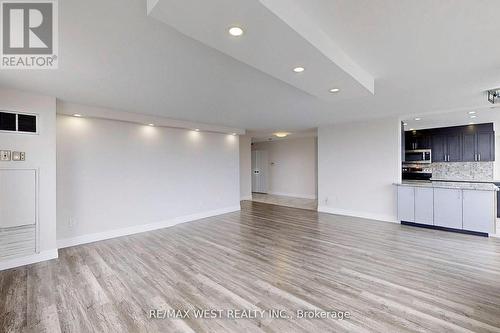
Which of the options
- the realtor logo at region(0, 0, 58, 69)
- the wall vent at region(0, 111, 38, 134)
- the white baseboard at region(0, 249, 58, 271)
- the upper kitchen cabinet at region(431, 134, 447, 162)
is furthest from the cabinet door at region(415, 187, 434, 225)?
the wall vent at region(0, 111, 38, 134)

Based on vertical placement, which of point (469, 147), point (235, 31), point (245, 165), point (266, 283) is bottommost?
point (266, 283)

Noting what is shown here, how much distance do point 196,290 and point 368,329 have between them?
1.74 meters

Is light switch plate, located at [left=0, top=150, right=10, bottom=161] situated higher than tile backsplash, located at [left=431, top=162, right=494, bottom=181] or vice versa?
light switch plate, located at [left=0, top=150, right=10, bottom=161]

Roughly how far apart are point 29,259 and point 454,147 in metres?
9.84

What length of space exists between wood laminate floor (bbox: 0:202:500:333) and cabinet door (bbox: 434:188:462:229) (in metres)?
0.33

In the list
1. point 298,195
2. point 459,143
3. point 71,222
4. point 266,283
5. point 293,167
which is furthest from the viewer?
point 293,167

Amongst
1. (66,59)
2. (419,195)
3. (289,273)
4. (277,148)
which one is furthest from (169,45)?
(277,148)

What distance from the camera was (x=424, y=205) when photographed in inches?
194

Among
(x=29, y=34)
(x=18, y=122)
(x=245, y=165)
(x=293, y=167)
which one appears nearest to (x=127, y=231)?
(x=18, y=122)

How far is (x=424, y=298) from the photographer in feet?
7.65

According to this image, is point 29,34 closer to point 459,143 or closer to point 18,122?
point 18,122

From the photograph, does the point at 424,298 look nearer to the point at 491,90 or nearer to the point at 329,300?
the point at 329,300

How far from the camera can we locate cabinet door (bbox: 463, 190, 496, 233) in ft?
13.8

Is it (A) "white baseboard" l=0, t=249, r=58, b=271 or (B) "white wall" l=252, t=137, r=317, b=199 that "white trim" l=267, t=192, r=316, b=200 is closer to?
(B) "white wall" l=252, t=137, r=317, b=199
